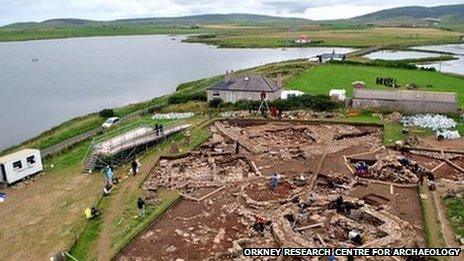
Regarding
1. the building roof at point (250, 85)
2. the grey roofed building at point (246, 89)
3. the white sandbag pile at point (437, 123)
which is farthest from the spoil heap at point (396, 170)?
the building roof at point (250, 85)

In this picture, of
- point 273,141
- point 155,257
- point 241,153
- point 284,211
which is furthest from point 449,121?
point 155,257

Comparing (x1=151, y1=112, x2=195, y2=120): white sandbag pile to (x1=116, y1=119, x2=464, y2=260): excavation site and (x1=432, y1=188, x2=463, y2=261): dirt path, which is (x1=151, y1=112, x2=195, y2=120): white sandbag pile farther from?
(x1=432, y1=188, x2=463, y2=261): dirt path

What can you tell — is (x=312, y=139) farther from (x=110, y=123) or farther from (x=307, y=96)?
(x=110, y=123)

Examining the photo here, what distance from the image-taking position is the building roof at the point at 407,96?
4091 cm

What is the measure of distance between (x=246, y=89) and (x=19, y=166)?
912 inches

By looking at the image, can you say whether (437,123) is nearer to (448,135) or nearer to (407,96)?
(448,135)

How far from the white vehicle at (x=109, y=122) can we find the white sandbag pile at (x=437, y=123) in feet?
86.0

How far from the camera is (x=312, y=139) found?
116ft

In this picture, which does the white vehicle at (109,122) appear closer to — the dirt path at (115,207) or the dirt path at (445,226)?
the dirt path at (115,207)

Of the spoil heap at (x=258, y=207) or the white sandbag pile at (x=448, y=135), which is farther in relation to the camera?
the white sandbag pile at (x=448, y=135)

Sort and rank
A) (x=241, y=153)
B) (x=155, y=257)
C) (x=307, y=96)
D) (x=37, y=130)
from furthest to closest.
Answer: (x=37, y=130), (x=307, y=96), (x=241, y=153), (x=155, y=257)

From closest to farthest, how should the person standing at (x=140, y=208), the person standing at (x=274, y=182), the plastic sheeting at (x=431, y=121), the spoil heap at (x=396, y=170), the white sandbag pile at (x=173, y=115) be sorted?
the person standing at (x=140, y=208) < the person standing at (x=274, y=182) < the spoil heap at (x=396, y=170) < the plastic sheeting at (x=431, y=121) < the white sandbag pile at (x=173, y=115)

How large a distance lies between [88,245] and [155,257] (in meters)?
3.45

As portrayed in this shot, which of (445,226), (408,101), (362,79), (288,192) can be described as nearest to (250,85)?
(408,101)
